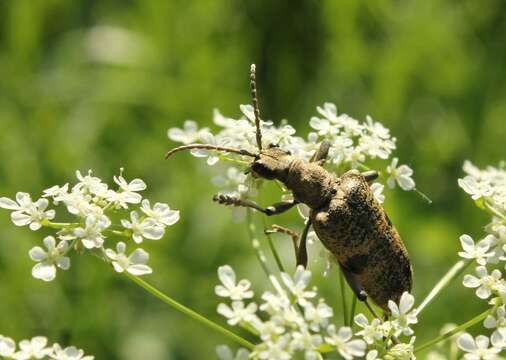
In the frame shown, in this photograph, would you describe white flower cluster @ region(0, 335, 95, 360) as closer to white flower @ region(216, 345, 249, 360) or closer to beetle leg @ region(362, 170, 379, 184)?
white flower @ region(216, 345, 249, 360)

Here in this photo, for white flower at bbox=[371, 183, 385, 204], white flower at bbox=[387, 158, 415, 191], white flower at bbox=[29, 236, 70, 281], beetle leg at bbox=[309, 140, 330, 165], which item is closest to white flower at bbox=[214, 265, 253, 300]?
white flower at bbox=[29, 236, 70, 281]

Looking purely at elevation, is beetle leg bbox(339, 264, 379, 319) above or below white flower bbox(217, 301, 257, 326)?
above

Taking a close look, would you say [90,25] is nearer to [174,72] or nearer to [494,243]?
[174,72]

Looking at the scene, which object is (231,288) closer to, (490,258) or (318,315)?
(318,315)

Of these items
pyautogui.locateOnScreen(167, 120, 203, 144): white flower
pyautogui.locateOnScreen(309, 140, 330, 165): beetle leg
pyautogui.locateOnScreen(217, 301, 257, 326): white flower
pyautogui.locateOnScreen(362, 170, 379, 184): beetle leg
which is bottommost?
pyautogui.locateOnScreen(217, 301, 257, 326): white flower

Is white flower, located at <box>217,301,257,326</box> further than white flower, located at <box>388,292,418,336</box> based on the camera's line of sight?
No
